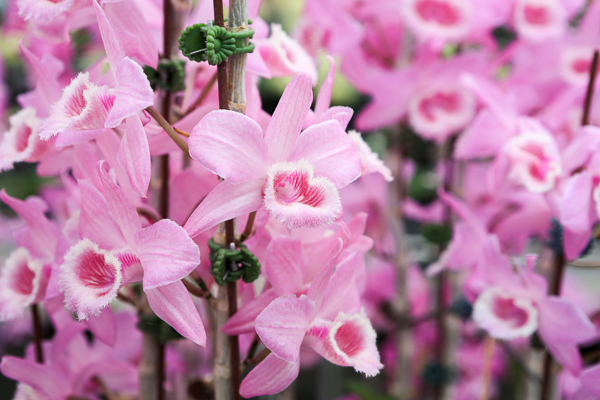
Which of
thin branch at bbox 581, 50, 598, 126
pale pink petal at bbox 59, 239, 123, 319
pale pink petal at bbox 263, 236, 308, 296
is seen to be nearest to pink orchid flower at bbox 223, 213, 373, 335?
pale pink petal at bbox 263, 236, 308, 296

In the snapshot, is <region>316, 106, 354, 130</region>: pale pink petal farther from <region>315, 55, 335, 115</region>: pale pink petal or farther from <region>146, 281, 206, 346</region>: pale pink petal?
<region>146, 281, 206, 346</region>: pale pink petal

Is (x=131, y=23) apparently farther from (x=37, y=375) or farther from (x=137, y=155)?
(x=37, y=375)

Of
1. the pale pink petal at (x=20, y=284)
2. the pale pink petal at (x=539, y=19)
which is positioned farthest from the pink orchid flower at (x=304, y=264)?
the pale pink petal at (x=539, y=19)

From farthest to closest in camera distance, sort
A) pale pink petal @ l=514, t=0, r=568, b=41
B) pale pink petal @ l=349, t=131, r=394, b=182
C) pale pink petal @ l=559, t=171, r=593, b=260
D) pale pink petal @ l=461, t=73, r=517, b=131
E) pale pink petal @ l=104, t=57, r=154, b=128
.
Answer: pale pink petal @ l=514, t=0, r=568, b=41 → pale pink petal @ l=461, t=73, r=517, b=131 → pale pink petal @ l=559, t=171, r=593, b=260 → pale pink petal @ l=349, t=131, r=394, b=182 → pale pink petal @ l=104, t=57, r=154, b=128

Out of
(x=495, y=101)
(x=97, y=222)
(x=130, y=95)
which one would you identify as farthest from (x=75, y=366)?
(x=495, y=101)

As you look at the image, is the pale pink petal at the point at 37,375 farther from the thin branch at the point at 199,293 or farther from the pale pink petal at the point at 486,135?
the pale pink petal at the point at 486,135
